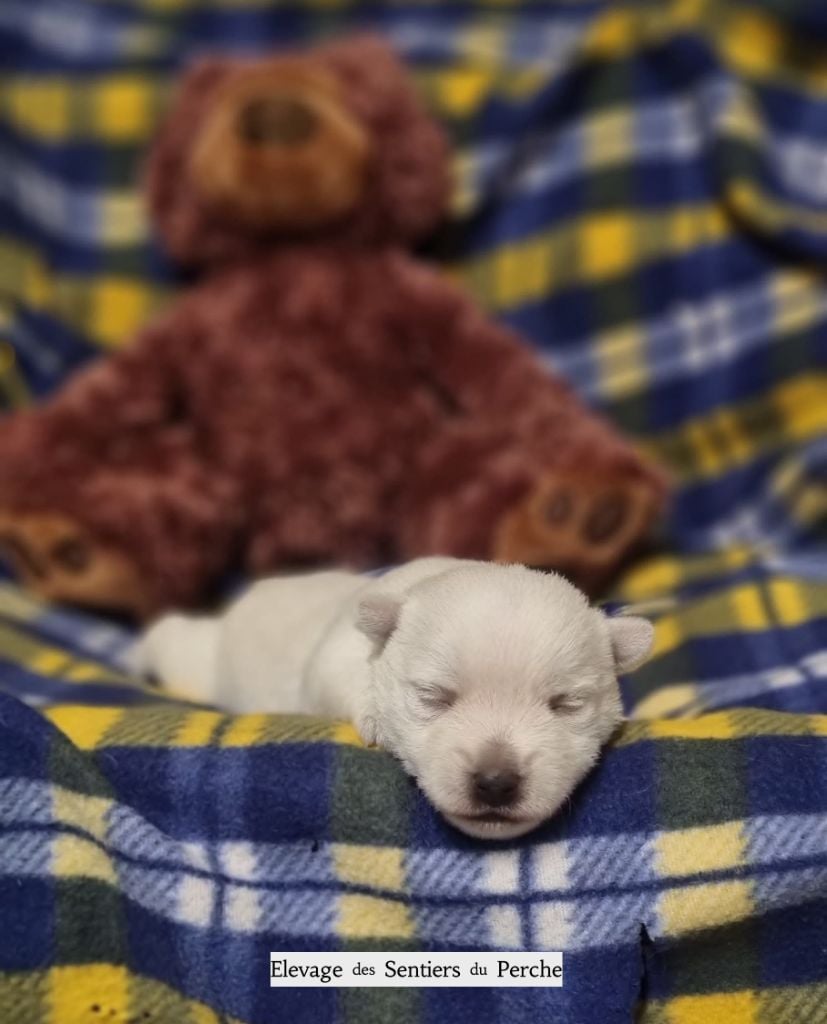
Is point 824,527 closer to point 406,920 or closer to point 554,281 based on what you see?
point 554,281

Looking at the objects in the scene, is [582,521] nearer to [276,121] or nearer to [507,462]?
[507,462]

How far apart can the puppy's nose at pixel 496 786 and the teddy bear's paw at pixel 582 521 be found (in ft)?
1.05

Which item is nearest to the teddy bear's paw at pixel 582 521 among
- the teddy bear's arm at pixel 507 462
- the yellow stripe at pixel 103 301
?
the teddy bear's arm at pixel 507 462

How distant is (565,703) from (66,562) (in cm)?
60

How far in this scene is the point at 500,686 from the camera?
0.57m

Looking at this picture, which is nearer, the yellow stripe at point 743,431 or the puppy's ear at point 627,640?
the puppy's ear at point 627,640

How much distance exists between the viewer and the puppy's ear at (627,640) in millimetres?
613

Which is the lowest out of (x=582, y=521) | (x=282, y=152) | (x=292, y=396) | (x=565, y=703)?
(x=565, y=703)

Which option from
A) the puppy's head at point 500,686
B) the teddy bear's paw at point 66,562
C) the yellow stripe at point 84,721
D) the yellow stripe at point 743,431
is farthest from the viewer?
the yellow stripe at point 743,431

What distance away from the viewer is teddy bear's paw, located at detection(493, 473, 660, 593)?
92 cm

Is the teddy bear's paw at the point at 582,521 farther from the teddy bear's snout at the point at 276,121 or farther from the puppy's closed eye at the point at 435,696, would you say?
the teddy bear's snout at the point at 276,121

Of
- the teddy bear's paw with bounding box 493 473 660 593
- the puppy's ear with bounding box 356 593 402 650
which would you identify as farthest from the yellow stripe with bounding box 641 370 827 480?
the puppy's ear with bounding box 356 593 402 650

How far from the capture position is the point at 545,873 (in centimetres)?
63

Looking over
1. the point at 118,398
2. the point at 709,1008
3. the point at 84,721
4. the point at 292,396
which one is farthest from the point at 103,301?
the point at 709,1008
